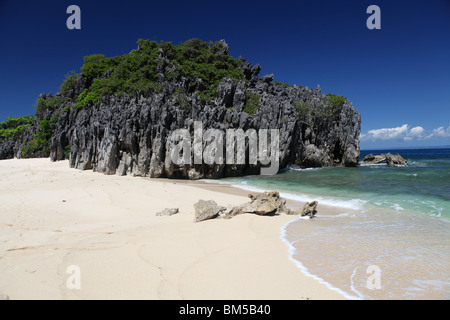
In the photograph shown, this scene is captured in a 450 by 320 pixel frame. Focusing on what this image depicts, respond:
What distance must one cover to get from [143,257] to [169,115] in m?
19.9

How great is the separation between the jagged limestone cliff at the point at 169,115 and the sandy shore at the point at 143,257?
1505 centimetres

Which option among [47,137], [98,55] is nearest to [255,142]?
[98,55]

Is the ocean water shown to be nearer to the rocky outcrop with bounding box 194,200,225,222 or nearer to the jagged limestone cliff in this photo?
the rocky outcrop with bounding box 194,200,225,222

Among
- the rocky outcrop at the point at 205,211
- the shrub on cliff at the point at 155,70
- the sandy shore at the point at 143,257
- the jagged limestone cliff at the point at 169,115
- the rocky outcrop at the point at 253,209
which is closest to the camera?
the sandy shore at the point at 143,257

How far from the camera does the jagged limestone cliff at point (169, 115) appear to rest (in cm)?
2358

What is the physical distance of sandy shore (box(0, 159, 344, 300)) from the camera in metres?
3.74

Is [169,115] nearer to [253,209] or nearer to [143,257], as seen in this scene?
[253,209]

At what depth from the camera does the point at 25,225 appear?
6.91 metres

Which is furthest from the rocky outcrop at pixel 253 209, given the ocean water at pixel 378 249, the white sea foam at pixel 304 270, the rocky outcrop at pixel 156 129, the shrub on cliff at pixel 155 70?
the shrub on cliff at pixel 155 70

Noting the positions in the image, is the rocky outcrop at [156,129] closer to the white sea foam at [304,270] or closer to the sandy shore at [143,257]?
the sandy shore at [143,257]

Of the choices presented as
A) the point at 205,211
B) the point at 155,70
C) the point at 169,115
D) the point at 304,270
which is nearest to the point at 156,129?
the point at 169,115

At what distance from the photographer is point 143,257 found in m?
4.95

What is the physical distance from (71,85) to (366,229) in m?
48.7

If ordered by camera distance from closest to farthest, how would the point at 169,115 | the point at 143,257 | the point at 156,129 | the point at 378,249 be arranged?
the point at 143,257 < the point at 378,249 < the point at 156,129 < the point at 169,115
